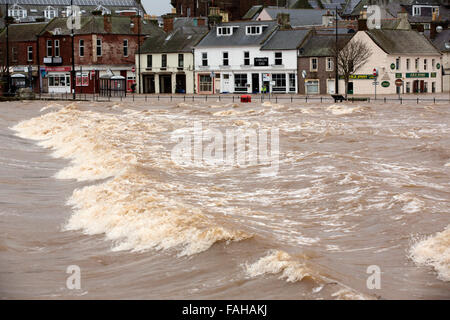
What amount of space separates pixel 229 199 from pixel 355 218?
3814mm

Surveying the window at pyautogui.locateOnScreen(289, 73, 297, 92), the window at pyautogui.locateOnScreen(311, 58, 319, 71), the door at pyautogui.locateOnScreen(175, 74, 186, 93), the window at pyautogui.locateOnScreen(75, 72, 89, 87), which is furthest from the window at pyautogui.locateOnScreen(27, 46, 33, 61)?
the window at pyautogui.locateOnScreen(311, 58, 319, 71)

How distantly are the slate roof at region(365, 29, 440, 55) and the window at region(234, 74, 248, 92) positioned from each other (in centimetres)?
1436

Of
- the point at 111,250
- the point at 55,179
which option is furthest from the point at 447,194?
the point at 55,179

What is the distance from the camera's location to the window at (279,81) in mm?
82500

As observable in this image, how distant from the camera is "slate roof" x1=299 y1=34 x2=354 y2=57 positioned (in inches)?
3108

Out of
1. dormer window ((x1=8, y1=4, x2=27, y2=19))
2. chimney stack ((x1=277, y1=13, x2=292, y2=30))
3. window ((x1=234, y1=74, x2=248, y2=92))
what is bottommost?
window ((x1=234, y1=74, x2=248, y2=92))

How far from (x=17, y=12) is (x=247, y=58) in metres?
47.5

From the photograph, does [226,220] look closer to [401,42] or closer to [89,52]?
[401,42]

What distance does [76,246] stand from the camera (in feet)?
51.0

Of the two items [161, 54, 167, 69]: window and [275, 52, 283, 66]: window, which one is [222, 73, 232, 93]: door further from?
[161, 54, 167, 69]: window

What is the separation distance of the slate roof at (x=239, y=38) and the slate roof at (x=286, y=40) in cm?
76

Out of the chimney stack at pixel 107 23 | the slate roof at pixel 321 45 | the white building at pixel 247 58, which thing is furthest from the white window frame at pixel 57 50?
the slate roof at pixel 321 45
